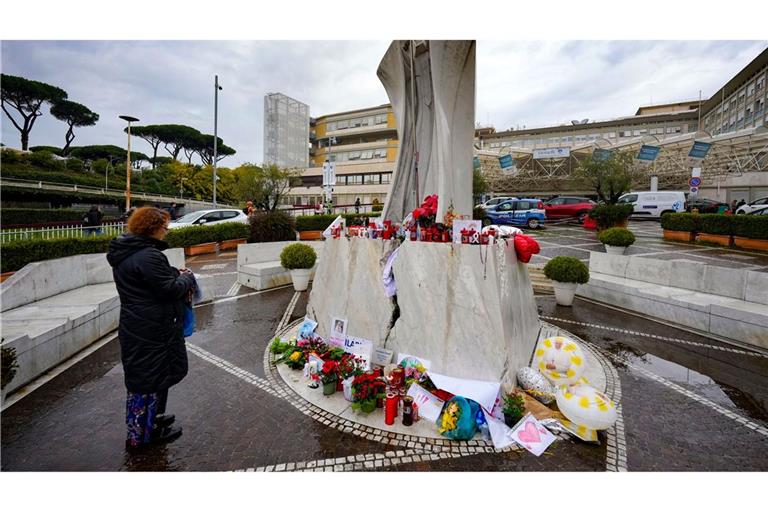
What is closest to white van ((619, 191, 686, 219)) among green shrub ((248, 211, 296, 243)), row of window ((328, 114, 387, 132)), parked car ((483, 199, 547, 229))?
parked car ((483, 199, 547, 229))

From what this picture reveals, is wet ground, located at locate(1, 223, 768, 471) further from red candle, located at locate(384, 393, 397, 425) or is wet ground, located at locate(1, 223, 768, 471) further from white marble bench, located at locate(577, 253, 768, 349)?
white marble bench, located at locate(577, 253, 768, 349)

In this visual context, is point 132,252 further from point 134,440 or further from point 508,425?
point 508,425

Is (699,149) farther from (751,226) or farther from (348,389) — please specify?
(348,389)

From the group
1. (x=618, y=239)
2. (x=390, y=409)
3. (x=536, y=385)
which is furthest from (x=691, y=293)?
(x=390, y=409)

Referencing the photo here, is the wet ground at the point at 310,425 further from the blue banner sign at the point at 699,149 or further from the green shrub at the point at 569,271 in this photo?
the blue banner sign at the point at 699,149

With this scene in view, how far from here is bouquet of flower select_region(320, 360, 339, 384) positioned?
4.49 m

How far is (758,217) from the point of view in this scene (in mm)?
14180

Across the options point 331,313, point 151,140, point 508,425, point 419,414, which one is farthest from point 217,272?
point 151,140

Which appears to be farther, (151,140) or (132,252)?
(151,140)

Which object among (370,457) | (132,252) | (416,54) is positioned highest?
(416,54)

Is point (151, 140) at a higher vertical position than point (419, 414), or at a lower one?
higher

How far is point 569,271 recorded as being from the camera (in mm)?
8562

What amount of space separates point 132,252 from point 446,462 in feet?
11.2

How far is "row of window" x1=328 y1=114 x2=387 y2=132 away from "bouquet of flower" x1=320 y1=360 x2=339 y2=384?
4862cm
